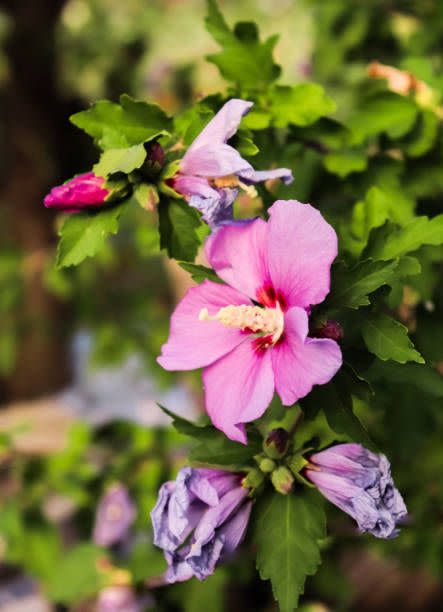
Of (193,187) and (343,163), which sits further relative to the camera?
(343,163)

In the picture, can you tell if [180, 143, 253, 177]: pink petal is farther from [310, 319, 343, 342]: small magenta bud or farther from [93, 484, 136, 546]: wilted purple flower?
[93, 484, 136, 546]: wilted purple flower

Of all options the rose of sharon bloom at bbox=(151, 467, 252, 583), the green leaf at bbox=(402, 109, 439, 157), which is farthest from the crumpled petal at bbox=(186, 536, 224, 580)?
the green leaf at bbox=(402, 109, 439, 157)

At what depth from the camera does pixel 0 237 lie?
379 cm

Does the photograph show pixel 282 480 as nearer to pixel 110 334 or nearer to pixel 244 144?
pixel 244 144

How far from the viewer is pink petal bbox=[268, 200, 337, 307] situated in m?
0.52

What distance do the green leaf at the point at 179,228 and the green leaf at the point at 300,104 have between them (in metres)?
0.22

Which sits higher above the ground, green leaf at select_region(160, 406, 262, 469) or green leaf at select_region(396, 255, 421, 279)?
green leaf at select_region(396, 255, 421, 279)

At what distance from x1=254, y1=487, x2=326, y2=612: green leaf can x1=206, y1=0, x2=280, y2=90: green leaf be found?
44 cm

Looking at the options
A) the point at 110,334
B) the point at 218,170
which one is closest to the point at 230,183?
the point at 218,170

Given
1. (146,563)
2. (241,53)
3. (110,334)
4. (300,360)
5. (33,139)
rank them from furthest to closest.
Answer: (33,139) < (110,334) < (146,563) < (241,53) < (300,360)

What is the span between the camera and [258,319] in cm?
55

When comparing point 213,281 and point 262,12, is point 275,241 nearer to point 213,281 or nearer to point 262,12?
point 213,281

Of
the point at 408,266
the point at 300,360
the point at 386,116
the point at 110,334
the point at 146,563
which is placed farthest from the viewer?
the point at 110,334

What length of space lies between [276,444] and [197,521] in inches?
3.4
